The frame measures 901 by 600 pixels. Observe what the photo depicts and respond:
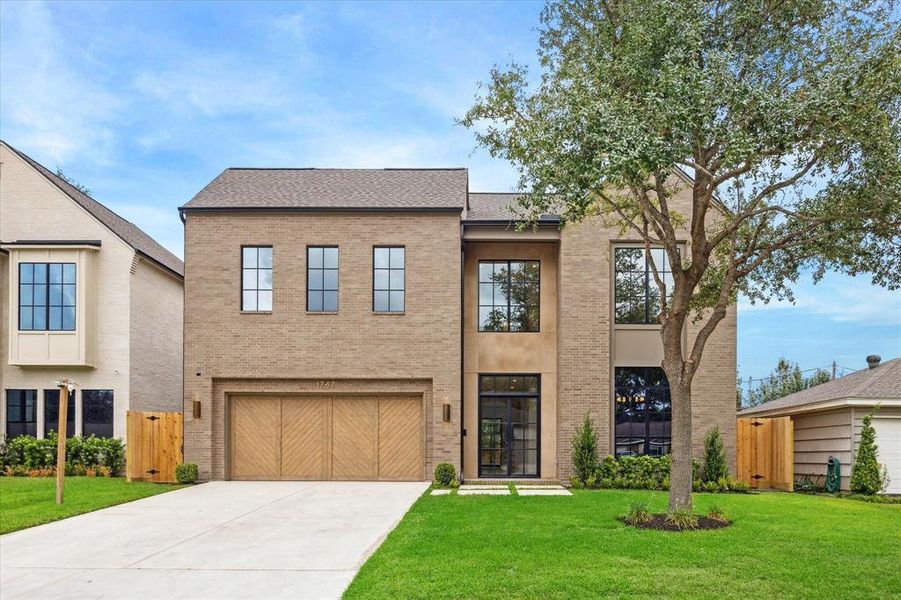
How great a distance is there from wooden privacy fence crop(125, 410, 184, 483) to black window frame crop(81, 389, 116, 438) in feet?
9.02

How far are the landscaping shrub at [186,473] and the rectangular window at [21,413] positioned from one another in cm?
532

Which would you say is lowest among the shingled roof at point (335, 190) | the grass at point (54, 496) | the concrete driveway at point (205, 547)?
the grass at point (54, 496)

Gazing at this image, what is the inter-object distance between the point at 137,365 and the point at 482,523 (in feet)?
44.3

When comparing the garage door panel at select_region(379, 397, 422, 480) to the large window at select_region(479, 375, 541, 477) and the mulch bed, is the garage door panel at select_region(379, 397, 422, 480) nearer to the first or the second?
the large window at select_region(479, 375, 541, 477)

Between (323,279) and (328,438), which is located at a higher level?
(323,279)

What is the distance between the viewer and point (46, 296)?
21.0 metres

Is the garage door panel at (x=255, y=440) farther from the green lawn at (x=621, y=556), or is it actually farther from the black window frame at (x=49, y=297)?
the green lawn at (x=621, y=556)

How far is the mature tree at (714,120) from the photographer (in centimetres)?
1025

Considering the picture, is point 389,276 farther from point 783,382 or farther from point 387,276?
point 783,382

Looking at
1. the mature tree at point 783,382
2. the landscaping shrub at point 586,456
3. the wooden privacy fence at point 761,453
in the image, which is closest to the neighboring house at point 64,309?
the landscaping shrub at point 586,456

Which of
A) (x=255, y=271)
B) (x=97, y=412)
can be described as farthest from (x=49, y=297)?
(x=255, y=271)

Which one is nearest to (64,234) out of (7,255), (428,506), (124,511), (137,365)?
(7,255)

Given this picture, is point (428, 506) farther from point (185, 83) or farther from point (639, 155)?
point (185, 83)

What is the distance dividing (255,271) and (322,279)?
1.63 m
